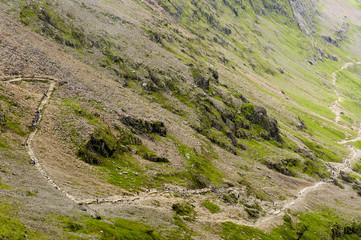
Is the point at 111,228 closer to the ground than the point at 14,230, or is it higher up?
closer to the ground

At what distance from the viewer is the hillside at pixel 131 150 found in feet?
179

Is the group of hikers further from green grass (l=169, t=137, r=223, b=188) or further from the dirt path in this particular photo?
green grass (l=169, t=137, r=223, b=188)

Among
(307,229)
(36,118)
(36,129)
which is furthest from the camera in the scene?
(307,229)

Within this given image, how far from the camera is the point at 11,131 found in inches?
2552

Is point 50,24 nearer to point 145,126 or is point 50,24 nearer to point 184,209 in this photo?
point 145,126

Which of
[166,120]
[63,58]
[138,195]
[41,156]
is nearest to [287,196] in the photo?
[166,120]

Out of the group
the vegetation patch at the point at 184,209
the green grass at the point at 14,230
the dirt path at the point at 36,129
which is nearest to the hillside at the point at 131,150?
the green grass at the point at 14,230

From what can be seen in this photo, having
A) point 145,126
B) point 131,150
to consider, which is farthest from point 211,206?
point 145,126

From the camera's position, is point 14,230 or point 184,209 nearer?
point 14,230

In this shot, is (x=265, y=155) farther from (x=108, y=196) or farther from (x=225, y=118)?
(x=108, y=196)

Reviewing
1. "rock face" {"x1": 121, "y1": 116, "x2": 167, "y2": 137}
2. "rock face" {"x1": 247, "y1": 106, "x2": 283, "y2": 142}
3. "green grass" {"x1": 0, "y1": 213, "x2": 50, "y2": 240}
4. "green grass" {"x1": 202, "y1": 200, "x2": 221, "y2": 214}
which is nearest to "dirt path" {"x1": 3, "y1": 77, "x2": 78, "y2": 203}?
"green grass" {"x1": 0, "y1": 213, "x2": 50, "y2": 240}

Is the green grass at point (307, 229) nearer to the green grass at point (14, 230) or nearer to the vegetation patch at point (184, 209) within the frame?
the vegetation patch at point (184, 209)

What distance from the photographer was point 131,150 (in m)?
91.6

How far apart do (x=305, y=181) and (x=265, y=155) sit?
24819 mm
